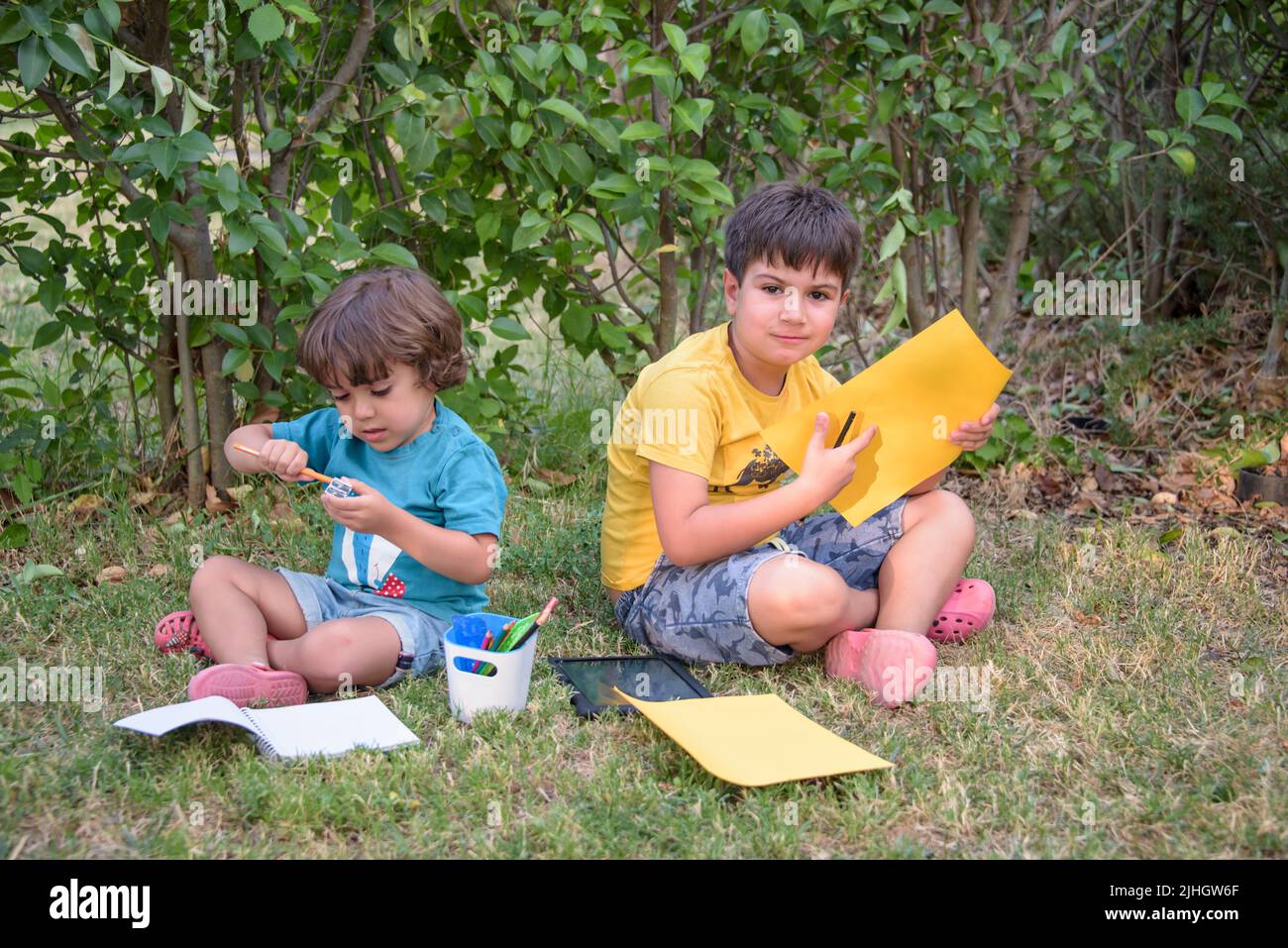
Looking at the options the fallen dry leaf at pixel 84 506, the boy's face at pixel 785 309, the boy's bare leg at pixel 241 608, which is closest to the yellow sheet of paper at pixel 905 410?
the boy's face at pixel 785 309

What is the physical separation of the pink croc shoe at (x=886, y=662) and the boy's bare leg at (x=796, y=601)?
65 millimetres

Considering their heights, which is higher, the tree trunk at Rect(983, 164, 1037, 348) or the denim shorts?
the tree trunk at Rect(983, 164, 1037, 348)

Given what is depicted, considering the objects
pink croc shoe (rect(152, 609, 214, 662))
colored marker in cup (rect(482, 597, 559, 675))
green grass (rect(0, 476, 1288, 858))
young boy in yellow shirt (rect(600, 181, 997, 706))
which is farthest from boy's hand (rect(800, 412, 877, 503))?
pink croc shoe (rect(152, 609, 214, 662))

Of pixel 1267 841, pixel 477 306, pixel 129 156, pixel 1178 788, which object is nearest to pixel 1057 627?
pixel 1178 788

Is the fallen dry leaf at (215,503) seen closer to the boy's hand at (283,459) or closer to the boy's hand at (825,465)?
the boy's hand at (283,459)

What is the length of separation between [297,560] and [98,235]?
1132 mm

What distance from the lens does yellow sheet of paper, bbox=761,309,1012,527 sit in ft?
7.61

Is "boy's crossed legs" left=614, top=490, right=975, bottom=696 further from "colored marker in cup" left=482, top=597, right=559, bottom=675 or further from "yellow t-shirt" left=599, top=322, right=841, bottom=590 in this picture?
"colored marker in cup" left=482, top=597, right=559, bottom=675

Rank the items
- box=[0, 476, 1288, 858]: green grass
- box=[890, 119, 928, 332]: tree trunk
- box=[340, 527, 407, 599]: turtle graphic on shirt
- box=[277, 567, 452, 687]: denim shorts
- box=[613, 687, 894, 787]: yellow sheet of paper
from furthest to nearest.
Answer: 1. box=[890, 119, 928, 332]: tree trunk
2. box=[340, 527, 407, 599]: turtle graphic on shirt
3. box=[277, 567, 452, 687]: denim shorts
4. box=[613, 687, 894, 787]: yellow sheet of paper
5. box=[0, 476, 1288, 858]: green grass

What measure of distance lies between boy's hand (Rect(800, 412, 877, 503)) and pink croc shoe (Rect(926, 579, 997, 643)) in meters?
0.45

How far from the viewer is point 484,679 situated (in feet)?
6.75

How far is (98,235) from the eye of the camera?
10.8 ft

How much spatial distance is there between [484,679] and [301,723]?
308mm

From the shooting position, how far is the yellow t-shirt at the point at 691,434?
91.9 inches
